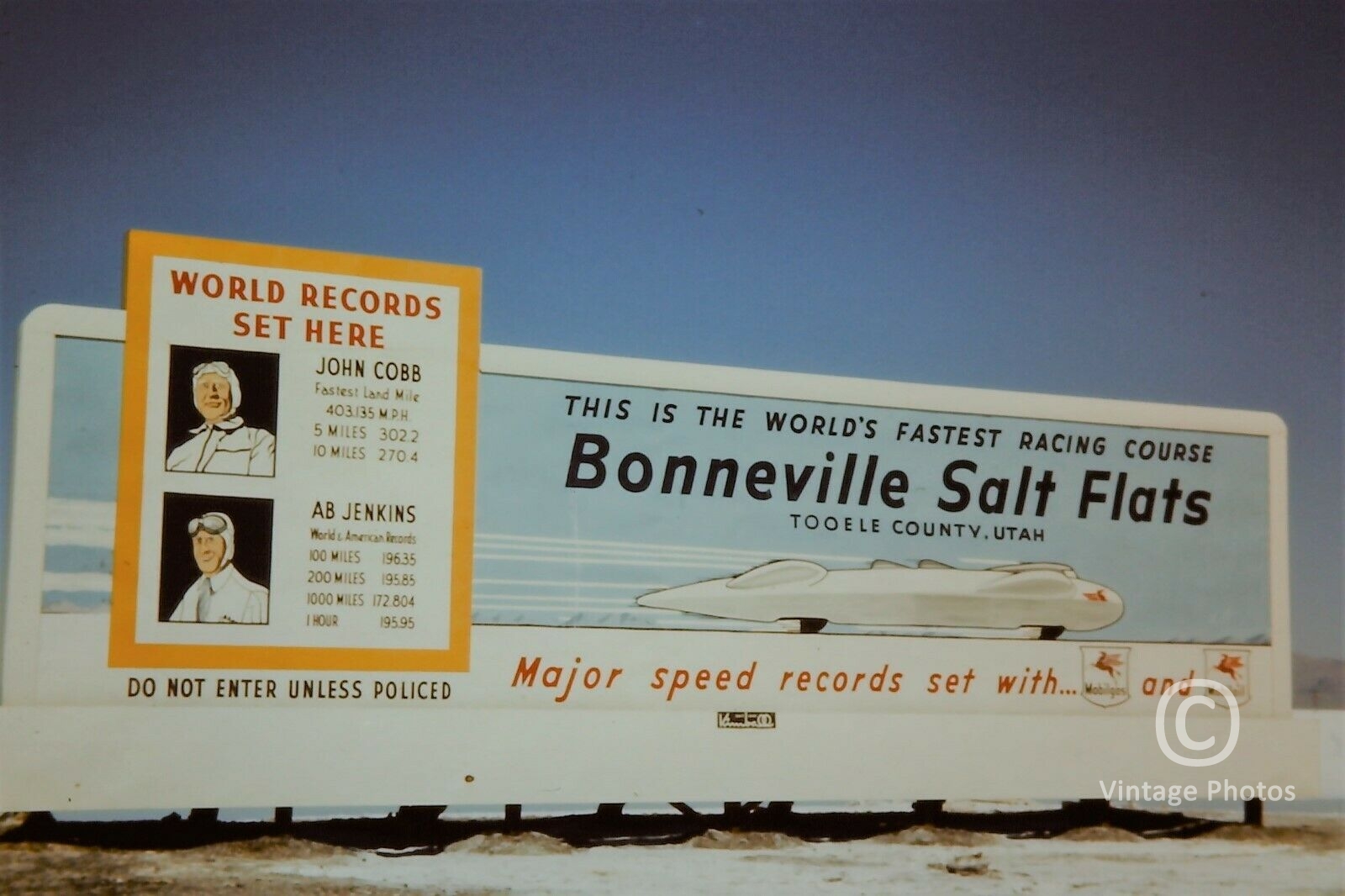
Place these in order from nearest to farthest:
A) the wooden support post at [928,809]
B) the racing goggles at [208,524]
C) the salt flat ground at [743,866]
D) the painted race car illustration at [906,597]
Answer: the salt flat ground at [743,866], the racing goggles at [208,524], the painted race car illustration at [906,597], the wooden support post at [928,809]

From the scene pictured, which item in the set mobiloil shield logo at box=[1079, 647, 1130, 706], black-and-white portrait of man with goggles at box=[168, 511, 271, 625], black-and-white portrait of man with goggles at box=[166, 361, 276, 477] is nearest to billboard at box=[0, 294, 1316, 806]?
mobiloil shield logo at box=[1079, 647, 1130, 706]

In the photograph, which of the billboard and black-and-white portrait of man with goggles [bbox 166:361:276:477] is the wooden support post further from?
black-and-white portrait of man with goggles [bbox 166:361:276:477]

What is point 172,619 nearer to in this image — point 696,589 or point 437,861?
point 437,861

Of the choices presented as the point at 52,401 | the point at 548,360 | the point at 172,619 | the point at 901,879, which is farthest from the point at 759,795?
the point at 52,401

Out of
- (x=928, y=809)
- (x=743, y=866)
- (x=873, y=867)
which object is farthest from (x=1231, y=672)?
(x=743, y=866)

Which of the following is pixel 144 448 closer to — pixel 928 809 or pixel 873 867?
pixel 873 867

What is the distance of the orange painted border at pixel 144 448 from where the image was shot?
6941 mm

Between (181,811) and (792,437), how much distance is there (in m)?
4.10

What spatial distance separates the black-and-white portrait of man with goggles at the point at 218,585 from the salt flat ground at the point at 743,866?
1.28 metres

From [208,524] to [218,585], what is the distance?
0.33 m

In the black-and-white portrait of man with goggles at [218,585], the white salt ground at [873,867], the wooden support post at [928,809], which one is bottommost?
the white salt ground at [873,867]

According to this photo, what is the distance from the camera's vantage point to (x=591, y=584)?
25.0 feet

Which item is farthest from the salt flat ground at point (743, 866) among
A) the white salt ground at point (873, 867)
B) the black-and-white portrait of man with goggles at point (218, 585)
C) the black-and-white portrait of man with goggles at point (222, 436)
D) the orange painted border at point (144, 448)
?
the black-and-white portrait of man with goggles at point (222, 436)

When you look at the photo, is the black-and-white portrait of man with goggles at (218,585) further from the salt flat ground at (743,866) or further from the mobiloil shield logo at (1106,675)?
the mobiloil shield logo at (1106,675)
